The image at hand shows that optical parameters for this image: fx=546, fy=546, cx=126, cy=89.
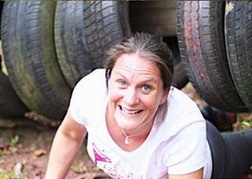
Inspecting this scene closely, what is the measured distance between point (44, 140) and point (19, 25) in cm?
74

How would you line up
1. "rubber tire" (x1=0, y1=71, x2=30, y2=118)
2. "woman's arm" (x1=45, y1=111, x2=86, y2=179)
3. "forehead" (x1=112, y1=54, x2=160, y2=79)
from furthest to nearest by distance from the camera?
"rubber tire" (x1=0, y1=71, x2=30, y2=118), "woman's arm" (x1=45, y1=111, x2=86, y2=179), "forehead" (x1=112, y1=54, x2=160, y2=79)

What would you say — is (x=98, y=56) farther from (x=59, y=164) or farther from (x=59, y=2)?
(x=59, y=164)

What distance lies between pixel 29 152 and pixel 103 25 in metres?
0.94

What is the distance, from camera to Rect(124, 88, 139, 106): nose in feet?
5.42

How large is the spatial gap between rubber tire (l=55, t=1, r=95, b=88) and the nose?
1.14 m

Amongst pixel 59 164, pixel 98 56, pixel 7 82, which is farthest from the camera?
pixel 7 82

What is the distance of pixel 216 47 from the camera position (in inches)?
95.9

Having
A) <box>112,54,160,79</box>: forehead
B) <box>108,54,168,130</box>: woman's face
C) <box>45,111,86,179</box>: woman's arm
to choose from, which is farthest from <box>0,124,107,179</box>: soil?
<box>112,54,160,79</box>: forehead

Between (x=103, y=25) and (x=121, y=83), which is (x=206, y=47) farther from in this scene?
(x=121, y=83)

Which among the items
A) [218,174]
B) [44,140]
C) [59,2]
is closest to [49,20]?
[59,2]

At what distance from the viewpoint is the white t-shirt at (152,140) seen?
5.93 feet

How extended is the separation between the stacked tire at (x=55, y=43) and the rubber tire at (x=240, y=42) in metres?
0.58

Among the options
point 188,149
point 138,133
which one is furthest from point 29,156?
point 188,149

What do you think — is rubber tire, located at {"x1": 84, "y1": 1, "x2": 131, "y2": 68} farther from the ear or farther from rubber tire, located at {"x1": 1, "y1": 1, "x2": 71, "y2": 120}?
the ear
